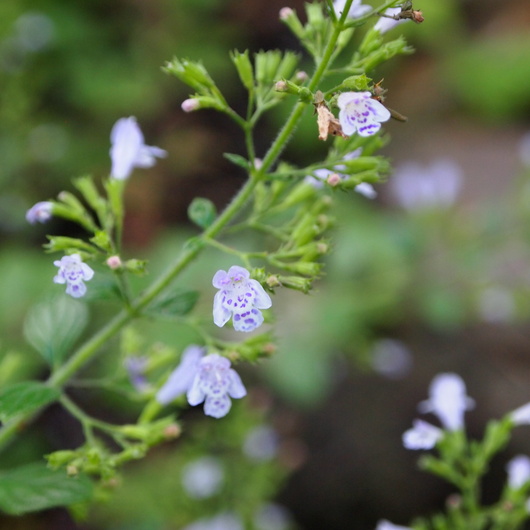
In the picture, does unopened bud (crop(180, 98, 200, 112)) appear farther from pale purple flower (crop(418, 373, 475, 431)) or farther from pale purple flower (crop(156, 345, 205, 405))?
pale purple flower (crop(418, 373, 475, 431))

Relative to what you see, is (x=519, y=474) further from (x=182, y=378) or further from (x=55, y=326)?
(x=55, y=326)

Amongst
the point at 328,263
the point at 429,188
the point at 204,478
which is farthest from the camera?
the point at 328,263

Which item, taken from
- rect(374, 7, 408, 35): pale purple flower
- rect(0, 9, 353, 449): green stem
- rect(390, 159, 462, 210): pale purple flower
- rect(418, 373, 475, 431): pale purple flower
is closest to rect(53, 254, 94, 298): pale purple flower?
rect(0, 9, 353, 449): green stem

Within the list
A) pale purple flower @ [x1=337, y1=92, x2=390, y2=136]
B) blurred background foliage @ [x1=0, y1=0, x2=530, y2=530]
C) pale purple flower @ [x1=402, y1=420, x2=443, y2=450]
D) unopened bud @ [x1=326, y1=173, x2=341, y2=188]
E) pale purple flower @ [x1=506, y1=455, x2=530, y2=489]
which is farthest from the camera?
blurred background foliage @ [x1=0, y1=0, x2=530, y2=530]

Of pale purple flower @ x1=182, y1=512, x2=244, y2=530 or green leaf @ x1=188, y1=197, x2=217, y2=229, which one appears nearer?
green leaf @ x1=188, y1=197, x2=217, y2=229

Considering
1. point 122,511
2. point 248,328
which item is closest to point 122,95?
point 122,511

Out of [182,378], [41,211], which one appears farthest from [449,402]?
[41,211]

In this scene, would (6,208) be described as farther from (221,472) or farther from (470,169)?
(470,169)
